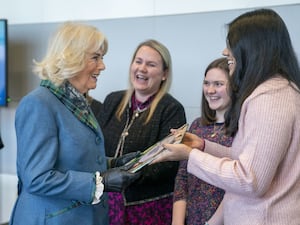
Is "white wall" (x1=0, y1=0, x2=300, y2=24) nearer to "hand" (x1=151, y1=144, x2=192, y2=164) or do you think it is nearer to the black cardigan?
the black cardigan

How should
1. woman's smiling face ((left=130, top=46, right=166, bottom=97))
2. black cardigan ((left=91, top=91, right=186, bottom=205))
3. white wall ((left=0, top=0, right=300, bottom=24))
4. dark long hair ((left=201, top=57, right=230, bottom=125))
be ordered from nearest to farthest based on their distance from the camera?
1. dark long hair ((left=201, top=57, right=230, bottom=125))
2. black cardigan ((left=91, top=91, right=186, bottom=205))
3. woman's smiling face ((left=130, top=46, right=166, bottom=97))
4. white wall ((left=0, top=0, right=300, bottom=24))

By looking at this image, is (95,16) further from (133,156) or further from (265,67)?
(265,67)

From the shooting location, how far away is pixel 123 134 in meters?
2.25

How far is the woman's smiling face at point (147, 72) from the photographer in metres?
2.30

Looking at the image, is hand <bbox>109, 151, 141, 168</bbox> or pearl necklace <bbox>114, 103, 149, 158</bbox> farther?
pearl necklace <bbox>114, 103, 149, 158</bbox>

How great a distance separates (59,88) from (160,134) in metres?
0.76

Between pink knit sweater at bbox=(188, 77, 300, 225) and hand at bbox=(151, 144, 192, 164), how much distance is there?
0.12 metres

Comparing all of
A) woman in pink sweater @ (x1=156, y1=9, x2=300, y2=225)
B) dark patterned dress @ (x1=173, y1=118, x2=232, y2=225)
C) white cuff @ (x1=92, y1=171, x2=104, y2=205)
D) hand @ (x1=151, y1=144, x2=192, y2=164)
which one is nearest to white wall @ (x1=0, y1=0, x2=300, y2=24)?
dark patterned dress @ (x1=173, y1=118, x2=232, y2=225)

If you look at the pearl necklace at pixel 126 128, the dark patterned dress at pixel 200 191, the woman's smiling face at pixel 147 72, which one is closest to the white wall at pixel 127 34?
the woman's smiling face at pixel 147 72

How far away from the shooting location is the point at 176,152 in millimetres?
1455

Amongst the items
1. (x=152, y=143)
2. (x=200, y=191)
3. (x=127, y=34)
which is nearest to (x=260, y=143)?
(x=200, y=191)

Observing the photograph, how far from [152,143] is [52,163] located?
2.59ft

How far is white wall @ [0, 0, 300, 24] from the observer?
265 cm

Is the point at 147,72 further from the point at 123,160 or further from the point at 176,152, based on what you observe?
the point at 176,152
